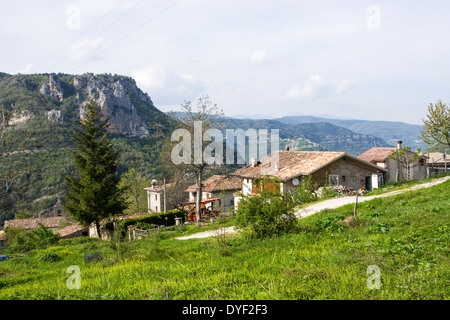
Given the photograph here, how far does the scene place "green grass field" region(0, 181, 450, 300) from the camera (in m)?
4.87

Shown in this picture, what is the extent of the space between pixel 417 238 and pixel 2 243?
49532 mm

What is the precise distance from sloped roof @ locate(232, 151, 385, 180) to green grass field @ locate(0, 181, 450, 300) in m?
16.2

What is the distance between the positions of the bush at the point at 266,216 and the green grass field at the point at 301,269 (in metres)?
0.53

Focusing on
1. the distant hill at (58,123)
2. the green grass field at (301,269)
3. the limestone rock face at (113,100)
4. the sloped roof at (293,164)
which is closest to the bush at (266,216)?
the green grass field at (301,269)

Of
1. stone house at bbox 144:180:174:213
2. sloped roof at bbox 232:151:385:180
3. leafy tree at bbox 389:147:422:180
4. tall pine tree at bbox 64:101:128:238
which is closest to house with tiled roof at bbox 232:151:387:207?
sloped roof at bbox 232:151:385:180

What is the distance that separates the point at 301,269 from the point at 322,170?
23.9 meters

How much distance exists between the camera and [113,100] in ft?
416

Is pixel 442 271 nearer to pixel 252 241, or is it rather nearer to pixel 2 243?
pixel 252 241

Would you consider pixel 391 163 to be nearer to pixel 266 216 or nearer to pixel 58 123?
pixel 266 216

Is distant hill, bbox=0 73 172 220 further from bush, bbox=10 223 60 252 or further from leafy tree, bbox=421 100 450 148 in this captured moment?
leafy tree, bbox=421 100 450 148

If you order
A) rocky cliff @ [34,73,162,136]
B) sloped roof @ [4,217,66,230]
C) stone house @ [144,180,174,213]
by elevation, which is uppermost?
rocky cliff @ [34,73,162,136]

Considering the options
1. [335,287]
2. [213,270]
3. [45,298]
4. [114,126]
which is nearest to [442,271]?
[335,287]

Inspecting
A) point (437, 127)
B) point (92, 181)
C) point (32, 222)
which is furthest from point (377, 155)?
point (32, 222)

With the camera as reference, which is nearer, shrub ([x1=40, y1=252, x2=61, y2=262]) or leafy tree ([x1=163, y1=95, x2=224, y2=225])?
shrub ([x1=40, y1=252, x2=61, y2=262])
